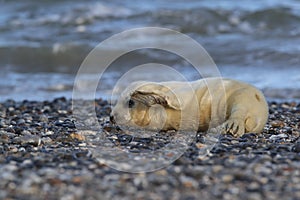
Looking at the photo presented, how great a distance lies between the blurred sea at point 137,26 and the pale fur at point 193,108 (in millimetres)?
3267

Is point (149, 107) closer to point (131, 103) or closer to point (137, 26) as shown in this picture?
point (131, 103)

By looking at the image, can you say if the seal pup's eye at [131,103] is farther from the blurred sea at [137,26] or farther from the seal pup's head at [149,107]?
the blurred sea at [137,26]

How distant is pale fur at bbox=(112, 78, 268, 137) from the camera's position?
513 centimetres

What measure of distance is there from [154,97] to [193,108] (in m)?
0.35

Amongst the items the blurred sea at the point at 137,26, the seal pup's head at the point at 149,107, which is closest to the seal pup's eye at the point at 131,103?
the seal pup's head at the point at 149,107

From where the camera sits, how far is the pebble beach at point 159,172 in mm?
3592

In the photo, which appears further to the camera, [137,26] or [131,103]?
[137,26]

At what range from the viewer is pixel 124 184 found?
12.2 feet

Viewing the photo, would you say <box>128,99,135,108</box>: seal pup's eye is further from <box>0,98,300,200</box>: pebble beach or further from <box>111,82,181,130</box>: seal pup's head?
<box>0,98,300,200</box>: pebble beach

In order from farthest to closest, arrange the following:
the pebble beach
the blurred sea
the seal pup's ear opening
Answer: the blurred sea → the seal pup's ear opening → the pebble beach

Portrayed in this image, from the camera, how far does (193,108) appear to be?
519cm

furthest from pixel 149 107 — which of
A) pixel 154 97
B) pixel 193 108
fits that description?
pixel 193 108

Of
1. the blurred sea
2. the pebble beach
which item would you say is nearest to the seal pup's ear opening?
the pebble beach

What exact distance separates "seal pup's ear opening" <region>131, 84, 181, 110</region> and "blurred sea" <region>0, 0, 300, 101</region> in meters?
3.63
